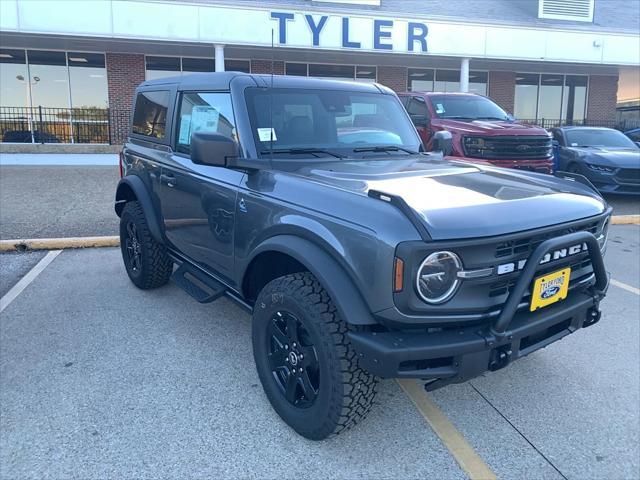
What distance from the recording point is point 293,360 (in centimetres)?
291

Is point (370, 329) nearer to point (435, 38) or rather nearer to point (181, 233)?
point (181, 233)

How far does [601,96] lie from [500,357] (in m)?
24.2

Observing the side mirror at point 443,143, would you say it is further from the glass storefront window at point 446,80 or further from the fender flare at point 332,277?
the glass storefront window at point 446,80

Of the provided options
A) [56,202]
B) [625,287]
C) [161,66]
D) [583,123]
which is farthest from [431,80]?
[625,287]

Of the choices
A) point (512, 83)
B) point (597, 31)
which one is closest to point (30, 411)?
point (597, 31)

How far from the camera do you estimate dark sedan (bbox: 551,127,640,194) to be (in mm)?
9609

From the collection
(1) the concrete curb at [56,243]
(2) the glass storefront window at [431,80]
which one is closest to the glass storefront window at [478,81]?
(2) the glass storefront window at [431,80]

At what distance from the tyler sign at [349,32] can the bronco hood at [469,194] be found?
43.9 ft

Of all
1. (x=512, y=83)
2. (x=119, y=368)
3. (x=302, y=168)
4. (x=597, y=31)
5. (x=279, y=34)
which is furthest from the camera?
(x=512, y=83)

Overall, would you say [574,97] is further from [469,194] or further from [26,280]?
[469,194]

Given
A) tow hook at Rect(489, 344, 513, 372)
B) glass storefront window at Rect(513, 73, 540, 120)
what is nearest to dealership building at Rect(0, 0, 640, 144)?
glass storefront window at Rect(513, 73, 540, 120)

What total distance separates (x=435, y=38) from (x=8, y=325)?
619 inches

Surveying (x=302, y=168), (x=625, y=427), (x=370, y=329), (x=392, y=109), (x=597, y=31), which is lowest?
(x=625, y=427)

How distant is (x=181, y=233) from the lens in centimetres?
416
